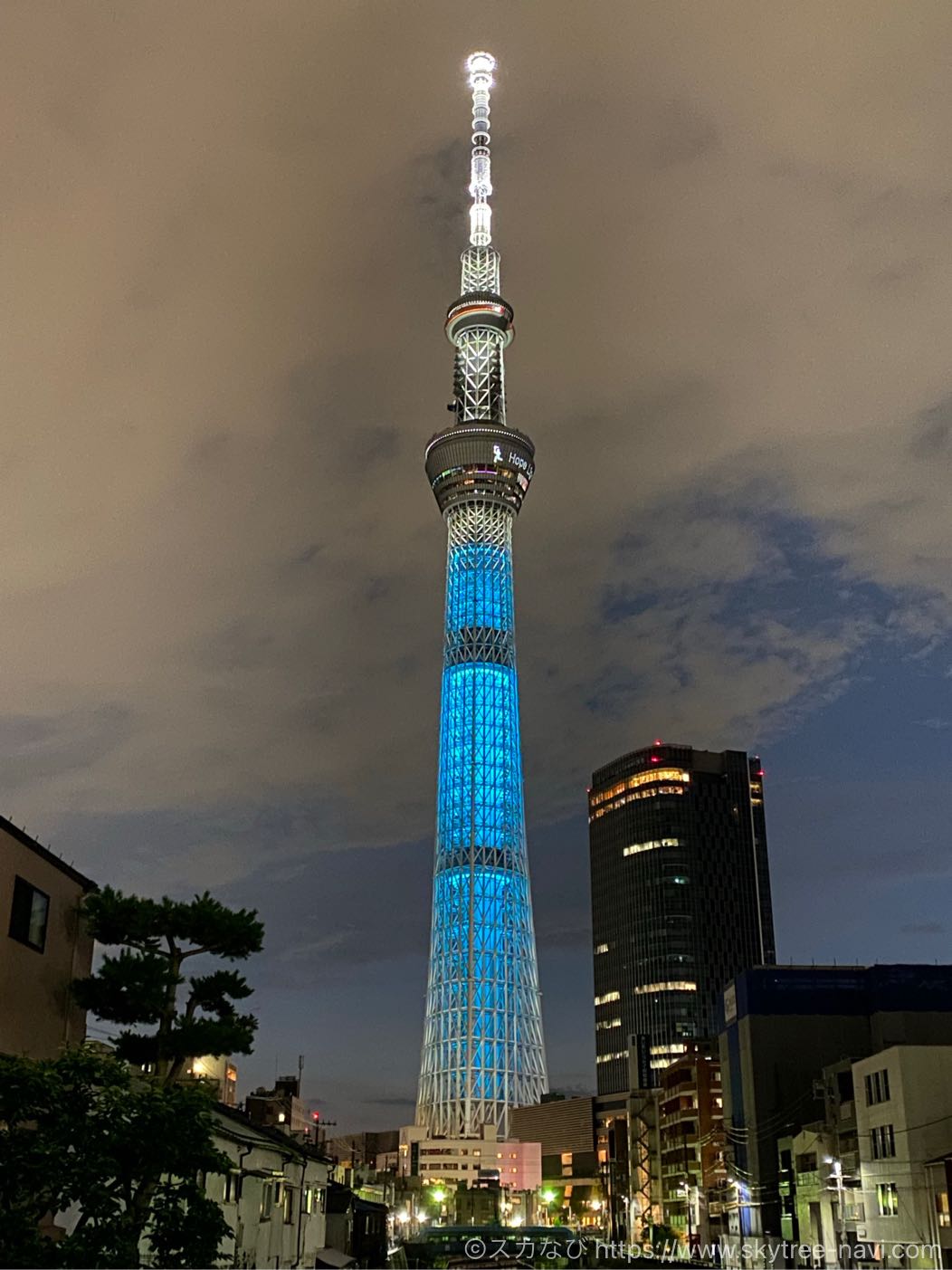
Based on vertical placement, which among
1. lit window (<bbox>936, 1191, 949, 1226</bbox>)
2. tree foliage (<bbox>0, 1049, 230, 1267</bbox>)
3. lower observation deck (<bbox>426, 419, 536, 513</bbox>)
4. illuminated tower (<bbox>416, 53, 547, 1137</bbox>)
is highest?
lower observation deck (<bbox>426, 419, 536, 513</bbox>)

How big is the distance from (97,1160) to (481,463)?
152131 millimetres

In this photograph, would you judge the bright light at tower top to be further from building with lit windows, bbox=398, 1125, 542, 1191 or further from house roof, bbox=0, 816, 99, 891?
house roof, bbox=0, 816, 99, 891

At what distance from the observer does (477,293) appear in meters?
180

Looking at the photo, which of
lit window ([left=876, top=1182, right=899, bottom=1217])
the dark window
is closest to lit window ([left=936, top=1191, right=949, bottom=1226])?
lit window ([left=876, top=1182, right=899, bottom=1217])

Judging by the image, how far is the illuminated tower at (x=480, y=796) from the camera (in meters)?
154

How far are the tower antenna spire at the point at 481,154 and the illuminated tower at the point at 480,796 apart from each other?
14.2 m

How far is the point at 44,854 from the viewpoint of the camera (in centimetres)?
3269

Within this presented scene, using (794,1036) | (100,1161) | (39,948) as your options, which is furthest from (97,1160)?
(794,1036)

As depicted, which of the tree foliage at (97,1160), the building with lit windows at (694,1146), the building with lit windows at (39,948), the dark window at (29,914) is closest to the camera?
the tree foliage at (97,1160)

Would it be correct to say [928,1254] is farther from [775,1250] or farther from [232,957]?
[232,957]

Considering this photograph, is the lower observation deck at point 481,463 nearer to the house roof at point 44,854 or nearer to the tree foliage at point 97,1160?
the house roof at point 44,854

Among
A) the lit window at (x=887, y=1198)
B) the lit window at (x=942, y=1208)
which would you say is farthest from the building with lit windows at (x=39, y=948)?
the lit window at (x=887, y=1198)

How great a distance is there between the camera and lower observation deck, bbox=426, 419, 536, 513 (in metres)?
170

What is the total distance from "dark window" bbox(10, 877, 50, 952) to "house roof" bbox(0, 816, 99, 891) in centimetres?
88
